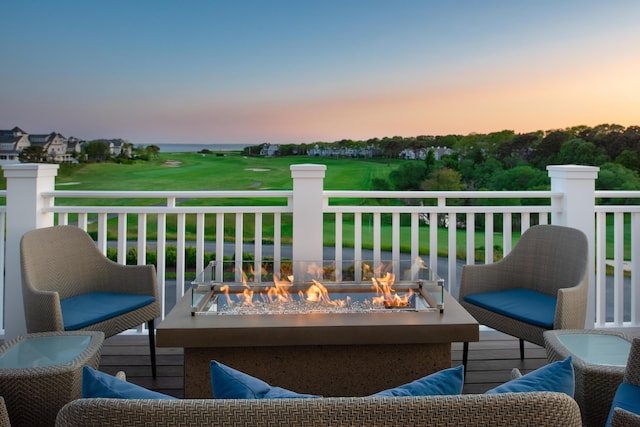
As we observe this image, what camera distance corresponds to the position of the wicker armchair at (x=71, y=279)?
9.00ft

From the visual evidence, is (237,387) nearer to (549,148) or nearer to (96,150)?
(96,150)

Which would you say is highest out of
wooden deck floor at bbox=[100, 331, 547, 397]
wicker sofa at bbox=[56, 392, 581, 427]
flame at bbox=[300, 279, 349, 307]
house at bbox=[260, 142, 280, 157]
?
house at bbox=[260, 142, 280, 157]

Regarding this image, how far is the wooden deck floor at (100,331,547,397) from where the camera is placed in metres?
3.04

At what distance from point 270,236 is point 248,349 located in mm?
6173

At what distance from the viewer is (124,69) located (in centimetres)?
919

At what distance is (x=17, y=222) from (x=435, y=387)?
3168 mm

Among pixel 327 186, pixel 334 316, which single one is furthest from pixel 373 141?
pixel 334 316

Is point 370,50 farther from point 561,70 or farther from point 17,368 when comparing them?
point 17,368

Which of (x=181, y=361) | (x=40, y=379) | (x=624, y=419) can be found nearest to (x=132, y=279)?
(x=181, y=361)

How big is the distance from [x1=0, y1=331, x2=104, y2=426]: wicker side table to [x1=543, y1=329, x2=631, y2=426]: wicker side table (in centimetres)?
178

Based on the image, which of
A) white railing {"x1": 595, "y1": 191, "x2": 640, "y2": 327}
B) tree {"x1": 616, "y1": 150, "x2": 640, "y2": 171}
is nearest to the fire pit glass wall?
white railing {"x1": 595, "y1": 191, "x2": 640, "y2": 327}

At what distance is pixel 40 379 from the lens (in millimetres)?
2055

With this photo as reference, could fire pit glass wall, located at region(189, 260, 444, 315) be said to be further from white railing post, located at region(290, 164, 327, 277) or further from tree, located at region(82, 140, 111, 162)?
tree, located at region(82, 140, 111, 162)

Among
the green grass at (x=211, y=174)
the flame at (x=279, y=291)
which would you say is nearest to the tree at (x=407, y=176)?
the green grass at (x=211, y=174)
